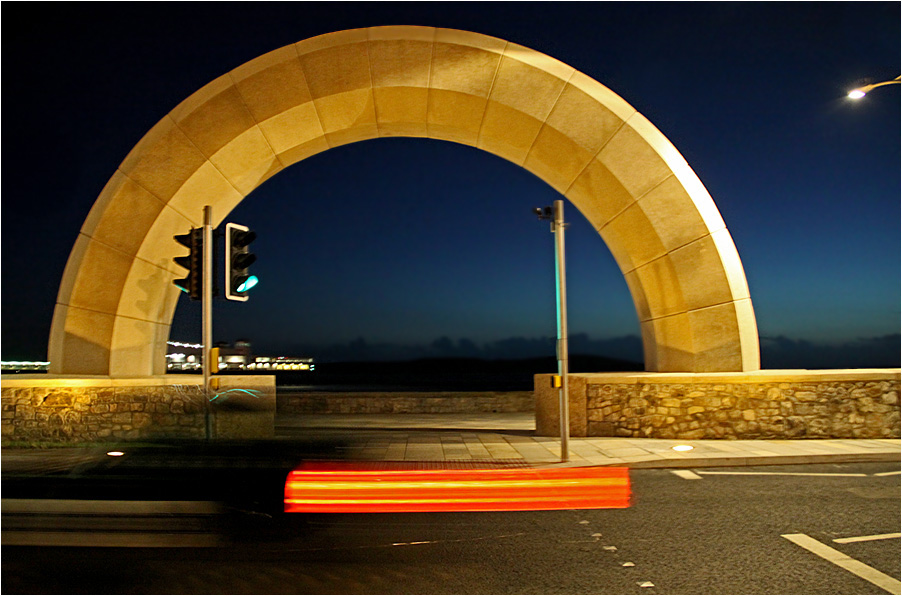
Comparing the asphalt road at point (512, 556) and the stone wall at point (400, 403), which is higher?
the asphalt road at point (512, 556)

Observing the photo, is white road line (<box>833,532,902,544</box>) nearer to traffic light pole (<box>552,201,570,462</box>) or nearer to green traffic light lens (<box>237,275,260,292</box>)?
traffic light pole (<box>552,201,570,462</box>)

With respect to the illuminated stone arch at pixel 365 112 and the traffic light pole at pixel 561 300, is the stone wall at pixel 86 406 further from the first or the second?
the traffic light pole at pixel 561 300

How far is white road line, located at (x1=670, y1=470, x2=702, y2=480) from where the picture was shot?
8539 millimetres

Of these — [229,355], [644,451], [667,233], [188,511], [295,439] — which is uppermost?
[667,233]

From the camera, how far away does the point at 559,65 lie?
12.4m

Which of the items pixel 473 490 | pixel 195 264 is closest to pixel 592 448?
pixel 473 490

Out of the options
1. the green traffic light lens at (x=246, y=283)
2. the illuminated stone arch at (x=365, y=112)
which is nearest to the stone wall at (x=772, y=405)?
the illuminated stone arch at (x=365, y=112)

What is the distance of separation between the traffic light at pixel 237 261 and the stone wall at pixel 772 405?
288 inches

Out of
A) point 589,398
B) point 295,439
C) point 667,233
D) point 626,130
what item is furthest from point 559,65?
point 295,439

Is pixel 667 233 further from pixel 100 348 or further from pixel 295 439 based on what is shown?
pixel 100 348

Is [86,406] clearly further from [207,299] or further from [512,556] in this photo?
[512,556]

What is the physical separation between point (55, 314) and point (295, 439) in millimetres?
9996

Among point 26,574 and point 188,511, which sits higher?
point 188,511

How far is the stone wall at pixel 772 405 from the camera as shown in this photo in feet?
38.6
